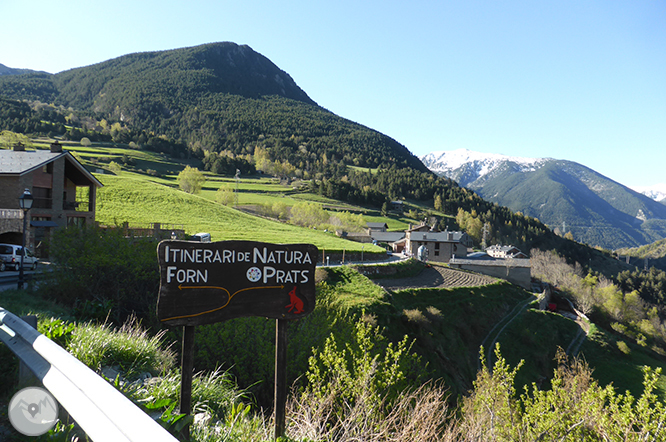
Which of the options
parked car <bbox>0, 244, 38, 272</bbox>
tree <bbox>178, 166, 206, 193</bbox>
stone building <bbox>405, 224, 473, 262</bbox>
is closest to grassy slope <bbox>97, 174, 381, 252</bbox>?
stone building <bbox>405, 224, 473, 262</bbox>

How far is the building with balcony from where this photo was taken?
82.1 feet

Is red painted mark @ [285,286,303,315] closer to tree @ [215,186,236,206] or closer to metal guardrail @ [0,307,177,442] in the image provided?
metal guardrail @ [0,307,177,442]

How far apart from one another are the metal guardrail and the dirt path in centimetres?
2983

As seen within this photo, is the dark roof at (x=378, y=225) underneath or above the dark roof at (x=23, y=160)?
underneath

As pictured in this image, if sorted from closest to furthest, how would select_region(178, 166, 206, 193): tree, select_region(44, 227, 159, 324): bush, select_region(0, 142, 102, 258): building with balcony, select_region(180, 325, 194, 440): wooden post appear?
select_region(180, 325, 194, 440): wooden post < select_region(44, 227, 159, 324): bush < select_region(0, 142, 102, 258): building with balcony < select_region(178, 166, 206, 193): tree

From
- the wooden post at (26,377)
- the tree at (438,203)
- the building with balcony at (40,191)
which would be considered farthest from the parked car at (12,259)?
the tree at (438,203)

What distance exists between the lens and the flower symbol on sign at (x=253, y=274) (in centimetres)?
523

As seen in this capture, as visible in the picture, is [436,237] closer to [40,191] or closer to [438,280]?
[438,280]

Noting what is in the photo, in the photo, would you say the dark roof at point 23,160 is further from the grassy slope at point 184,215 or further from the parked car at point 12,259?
the grassy slope at point 184,215

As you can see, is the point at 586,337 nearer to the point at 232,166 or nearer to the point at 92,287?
the point at 92,287

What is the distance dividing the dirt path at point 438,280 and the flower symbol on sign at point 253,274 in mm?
28076

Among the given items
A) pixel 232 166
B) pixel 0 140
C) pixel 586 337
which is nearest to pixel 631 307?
pixel 586 337

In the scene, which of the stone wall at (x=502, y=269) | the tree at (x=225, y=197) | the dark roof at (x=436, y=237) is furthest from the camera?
the tree at (x=225, y=197)

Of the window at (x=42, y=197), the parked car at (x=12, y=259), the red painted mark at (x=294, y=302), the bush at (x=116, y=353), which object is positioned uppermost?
the red painted mark at (x=294, y=302)
